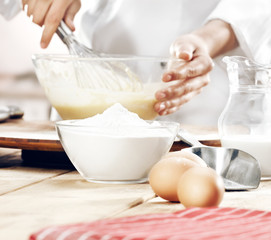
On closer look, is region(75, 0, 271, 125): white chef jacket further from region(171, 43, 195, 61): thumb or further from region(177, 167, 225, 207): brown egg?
region(177, 167, 225, 207): brown egg

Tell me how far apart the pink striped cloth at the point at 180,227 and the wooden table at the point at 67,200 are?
2.4 inches

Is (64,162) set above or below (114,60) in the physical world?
below

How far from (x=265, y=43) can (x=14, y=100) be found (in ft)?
7.03

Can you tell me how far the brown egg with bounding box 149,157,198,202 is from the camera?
59cm

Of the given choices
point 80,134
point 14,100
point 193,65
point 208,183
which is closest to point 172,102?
point 193,65

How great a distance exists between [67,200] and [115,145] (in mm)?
114

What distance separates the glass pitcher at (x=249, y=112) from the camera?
76cm

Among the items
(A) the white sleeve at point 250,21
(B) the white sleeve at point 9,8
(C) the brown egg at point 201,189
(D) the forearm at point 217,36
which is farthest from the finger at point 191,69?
(B) the white sleeve at point 9,8

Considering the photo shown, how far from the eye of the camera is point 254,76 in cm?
77

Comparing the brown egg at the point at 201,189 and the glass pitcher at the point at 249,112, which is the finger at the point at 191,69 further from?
the brown egg at the point at 201,189

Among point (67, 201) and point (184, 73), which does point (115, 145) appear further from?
point (184, 73)

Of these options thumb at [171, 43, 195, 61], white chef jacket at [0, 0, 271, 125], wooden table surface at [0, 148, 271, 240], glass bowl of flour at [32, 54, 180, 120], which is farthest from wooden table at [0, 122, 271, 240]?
white chef jacket at [0, 0, 271, 125]

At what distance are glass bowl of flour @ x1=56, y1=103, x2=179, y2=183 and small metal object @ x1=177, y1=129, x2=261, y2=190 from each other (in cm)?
6

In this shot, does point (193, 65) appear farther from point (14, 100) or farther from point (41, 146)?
point (14, 100)
